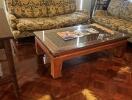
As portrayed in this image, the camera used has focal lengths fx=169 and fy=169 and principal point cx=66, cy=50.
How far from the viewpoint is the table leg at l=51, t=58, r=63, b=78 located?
6.61 ft

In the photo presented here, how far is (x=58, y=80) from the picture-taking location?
6.93 ft

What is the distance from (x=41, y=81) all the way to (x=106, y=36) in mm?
1135

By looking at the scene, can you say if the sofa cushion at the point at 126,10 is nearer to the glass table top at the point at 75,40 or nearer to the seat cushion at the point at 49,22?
the seat cushion at the point at 49,22

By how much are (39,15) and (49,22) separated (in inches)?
16.1

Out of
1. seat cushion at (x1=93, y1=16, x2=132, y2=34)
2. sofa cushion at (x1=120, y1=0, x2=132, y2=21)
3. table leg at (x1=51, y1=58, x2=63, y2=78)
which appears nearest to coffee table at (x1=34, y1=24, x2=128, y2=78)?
table leg at (x1=51, y1=58, x2=63, y2=78)

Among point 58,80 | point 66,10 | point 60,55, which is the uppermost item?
point 66,10

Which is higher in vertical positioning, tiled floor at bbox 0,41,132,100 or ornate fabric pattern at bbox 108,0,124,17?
ornate fabric pattern at bbox 108,0,124,17

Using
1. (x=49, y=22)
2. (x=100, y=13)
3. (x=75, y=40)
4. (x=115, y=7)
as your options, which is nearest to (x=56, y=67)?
(x=75, y=40)

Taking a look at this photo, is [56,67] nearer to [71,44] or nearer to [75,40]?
[71,44]

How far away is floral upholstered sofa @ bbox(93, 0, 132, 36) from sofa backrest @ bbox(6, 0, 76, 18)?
2.19ft

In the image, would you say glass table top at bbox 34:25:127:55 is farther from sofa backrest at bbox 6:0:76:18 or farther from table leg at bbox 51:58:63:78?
sofa backrest at bbox 6:0:76:18

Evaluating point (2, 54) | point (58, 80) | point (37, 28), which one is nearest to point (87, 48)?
point (58, 80)

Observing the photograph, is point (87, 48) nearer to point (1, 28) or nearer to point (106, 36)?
point (106, 36)

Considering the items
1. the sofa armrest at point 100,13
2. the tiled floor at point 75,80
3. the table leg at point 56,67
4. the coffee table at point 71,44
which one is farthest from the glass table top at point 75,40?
the sofa armrest at point 100,13
